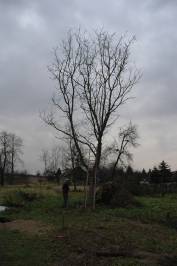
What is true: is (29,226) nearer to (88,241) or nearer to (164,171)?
(88,241)

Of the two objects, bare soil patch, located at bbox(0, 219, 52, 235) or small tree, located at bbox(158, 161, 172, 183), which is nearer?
bare soil patch, located at bbox(0, 219, 52, 235)

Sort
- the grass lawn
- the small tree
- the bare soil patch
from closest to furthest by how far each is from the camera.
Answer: the grass lawn < the bare soil patch < the small tree

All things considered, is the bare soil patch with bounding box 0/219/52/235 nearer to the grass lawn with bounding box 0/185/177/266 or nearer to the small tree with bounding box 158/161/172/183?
the grass lawn with bounding box 0/185/177/266

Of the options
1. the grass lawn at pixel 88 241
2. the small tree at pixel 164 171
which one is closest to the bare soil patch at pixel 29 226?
the grass lawn at pixel 88 241

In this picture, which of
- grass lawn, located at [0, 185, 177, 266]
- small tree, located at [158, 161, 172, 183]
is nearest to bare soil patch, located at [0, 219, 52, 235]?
grass lawn, located at [0, 185, 177, 266]

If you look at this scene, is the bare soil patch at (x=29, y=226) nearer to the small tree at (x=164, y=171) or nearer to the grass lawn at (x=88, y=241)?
the grass lawn at (x=88, y=241)

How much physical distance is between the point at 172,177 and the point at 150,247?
8632cm

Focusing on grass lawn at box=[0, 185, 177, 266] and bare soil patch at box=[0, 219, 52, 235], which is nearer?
grass lawn at box=[0, 185, 177, 266]

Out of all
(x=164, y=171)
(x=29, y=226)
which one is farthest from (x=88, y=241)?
(x=164, y=171)

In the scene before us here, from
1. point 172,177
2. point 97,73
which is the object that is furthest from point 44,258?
point 172,177

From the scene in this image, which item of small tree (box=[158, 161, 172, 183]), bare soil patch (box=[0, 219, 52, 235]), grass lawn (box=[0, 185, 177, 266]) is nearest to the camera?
grass lawn (box=[0, 185, 177, 266])

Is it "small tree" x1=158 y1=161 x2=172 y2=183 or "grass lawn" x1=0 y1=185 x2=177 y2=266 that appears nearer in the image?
"grass lawn" x1=0 y1=185 x2=177 y2=266

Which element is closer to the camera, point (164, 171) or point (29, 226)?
point (29, 226)

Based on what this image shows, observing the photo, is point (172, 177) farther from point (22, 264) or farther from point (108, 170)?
point (22, 264)
